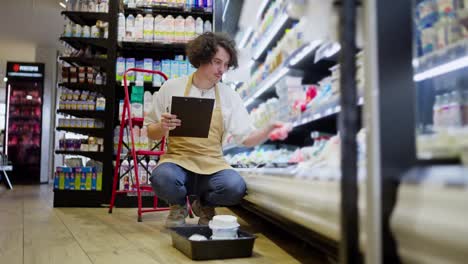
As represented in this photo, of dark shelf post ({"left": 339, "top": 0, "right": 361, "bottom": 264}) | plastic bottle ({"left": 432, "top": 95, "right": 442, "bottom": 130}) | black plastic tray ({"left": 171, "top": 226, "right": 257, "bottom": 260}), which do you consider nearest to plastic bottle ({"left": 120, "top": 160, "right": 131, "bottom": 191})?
black plastic tray ({"left": 171, "top": 226, "right": 257, "bottom": 260})

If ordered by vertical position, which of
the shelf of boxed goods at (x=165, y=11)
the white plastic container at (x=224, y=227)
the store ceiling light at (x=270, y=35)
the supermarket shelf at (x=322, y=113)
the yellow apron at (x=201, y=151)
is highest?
the shelf of boxed goods at (x=165, y=11)

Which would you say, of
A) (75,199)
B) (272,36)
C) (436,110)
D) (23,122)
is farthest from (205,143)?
(23,122)

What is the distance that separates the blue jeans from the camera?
8.20ft

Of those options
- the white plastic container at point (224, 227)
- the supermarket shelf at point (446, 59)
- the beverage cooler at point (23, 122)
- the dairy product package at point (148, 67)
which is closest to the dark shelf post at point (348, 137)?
the supermarket shelf at point (446, 59)

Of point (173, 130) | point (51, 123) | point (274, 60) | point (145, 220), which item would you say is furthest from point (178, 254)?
point (51, 123)

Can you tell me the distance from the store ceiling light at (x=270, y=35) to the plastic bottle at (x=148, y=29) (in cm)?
106

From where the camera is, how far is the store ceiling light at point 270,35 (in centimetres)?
296

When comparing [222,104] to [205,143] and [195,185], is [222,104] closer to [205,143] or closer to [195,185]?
[205,143]

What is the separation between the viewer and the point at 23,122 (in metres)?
10.0

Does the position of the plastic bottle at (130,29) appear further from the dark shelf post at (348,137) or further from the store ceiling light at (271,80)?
the dark shelf post at (348,137)

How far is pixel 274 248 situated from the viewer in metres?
2.10

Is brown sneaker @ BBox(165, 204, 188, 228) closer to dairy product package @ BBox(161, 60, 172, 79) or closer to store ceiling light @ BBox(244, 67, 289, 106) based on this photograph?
store ceiling light @ BBox(244, 67, 289, 106)

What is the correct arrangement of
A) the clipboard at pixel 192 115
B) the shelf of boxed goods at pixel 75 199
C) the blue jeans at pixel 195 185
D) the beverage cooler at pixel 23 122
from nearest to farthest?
the clipboard at pixel 192 115 → the blue jeans at pixel 195 185 → the shelf of boxed goods at pixel 75 199 → the beverage cooler at pixel 23 122

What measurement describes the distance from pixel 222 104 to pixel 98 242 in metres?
1.06
